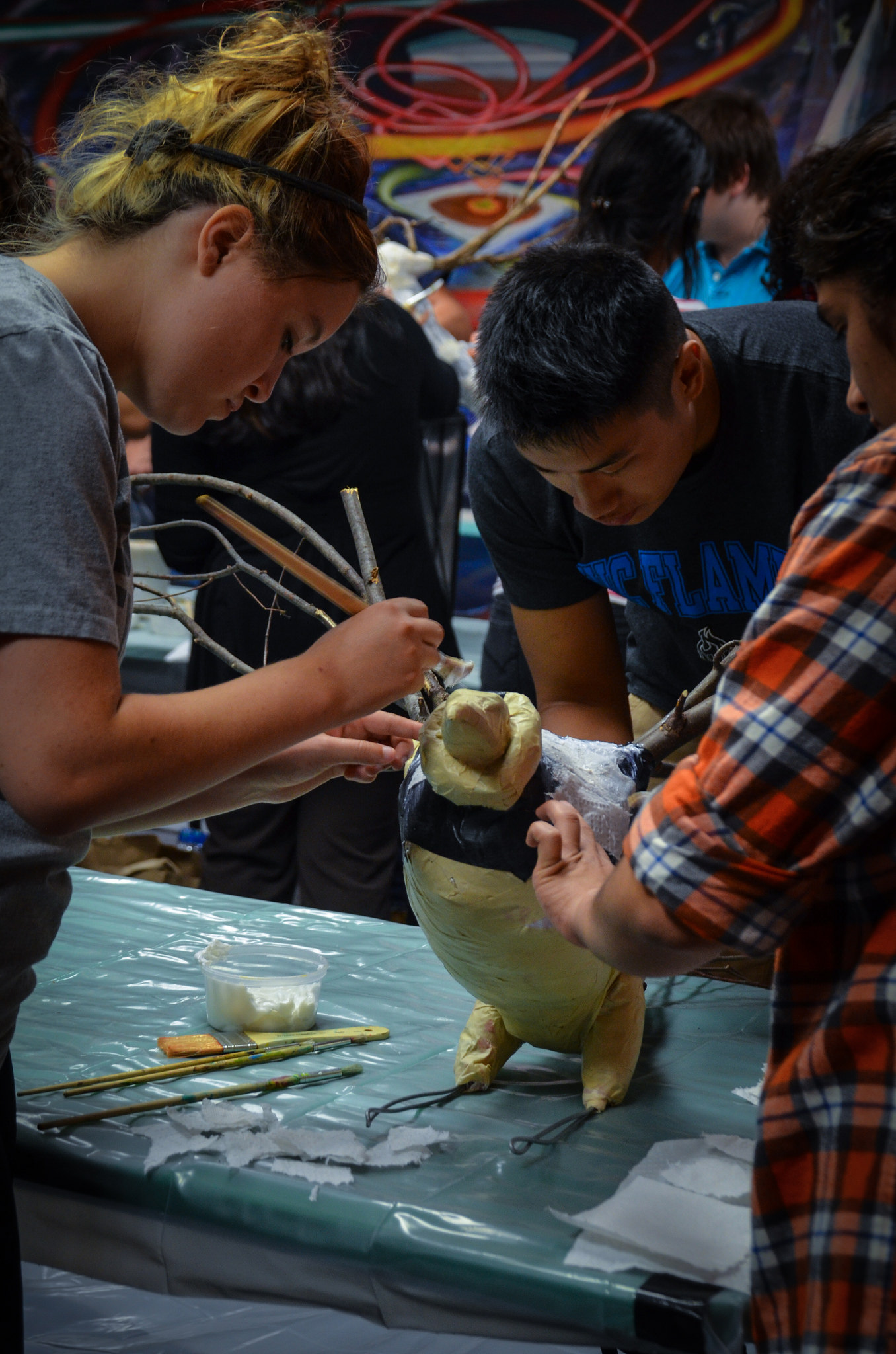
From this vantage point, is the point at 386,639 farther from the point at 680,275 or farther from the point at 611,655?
the point at 680,275

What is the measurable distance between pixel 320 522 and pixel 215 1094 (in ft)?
4.65

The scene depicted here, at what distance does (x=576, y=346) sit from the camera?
133 centimetres

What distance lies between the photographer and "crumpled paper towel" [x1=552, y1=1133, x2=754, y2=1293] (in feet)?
3.25

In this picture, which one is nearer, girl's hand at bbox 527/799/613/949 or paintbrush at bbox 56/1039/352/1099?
girl's hand at bbox 527/799/613/949

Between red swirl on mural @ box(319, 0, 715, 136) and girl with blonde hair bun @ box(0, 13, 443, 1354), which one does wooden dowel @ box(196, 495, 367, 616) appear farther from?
red swirl on mural @ box(319, 0, 715, 136)

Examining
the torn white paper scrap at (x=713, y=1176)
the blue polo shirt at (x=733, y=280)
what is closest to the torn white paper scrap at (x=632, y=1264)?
the torn white paper scrap at (x=713, y=1176)

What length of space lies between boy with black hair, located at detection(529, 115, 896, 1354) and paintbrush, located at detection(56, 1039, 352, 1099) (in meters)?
0.70

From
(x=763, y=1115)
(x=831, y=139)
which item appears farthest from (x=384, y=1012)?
(x=831, y=139)

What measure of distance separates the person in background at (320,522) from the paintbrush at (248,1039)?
3.39 feet

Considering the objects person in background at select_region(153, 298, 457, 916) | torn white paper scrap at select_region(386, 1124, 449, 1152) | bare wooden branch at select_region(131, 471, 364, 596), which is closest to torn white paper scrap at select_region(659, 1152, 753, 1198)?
torn white paper scrap at select_region(386, 1124, 449, 1152)

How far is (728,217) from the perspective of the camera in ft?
8.79

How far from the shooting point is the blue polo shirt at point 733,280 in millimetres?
2643

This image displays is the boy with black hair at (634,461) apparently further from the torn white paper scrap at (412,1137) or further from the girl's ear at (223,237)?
the torn white paper scrap at (412,1137)

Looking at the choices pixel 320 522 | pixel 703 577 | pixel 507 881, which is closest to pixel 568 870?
pixel 507 881
